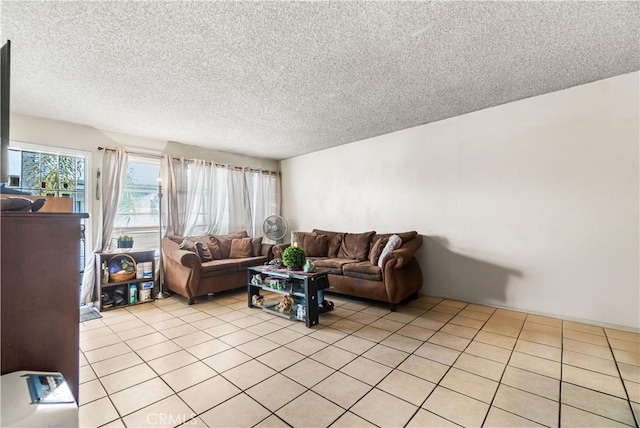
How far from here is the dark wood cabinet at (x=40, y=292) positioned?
100cm

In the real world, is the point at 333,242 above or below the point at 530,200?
below

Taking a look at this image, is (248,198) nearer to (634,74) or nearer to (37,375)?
(37,375)

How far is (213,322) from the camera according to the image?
304 centimetres

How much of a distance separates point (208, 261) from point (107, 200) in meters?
1.56

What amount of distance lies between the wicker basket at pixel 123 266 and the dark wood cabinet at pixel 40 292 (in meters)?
2.85

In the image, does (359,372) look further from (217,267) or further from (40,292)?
(217,267)

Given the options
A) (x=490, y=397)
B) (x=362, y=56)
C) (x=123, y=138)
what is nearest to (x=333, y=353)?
(x=490, y=397)

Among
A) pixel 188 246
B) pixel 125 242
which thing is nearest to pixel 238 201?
pixel 188 246

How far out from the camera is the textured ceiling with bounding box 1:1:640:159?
179 centimetres

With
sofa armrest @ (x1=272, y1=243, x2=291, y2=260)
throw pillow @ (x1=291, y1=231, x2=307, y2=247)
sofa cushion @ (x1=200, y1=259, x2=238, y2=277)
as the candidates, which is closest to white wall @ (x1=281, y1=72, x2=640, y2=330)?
throw pillow @ (x1=291, y1=231, x2=307, y2=247)

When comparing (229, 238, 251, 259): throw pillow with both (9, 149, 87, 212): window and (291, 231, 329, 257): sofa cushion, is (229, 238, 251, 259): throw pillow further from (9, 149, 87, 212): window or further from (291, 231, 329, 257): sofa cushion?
(9, 149, 87, 212): window

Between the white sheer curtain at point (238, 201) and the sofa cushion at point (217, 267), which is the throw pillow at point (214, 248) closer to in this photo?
the sofa cushion at point (217, 267)

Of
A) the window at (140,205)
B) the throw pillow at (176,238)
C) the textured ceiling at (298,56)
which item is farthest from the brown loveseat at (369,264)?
the window at (140,205)

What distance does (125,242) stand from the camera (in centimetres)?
382
